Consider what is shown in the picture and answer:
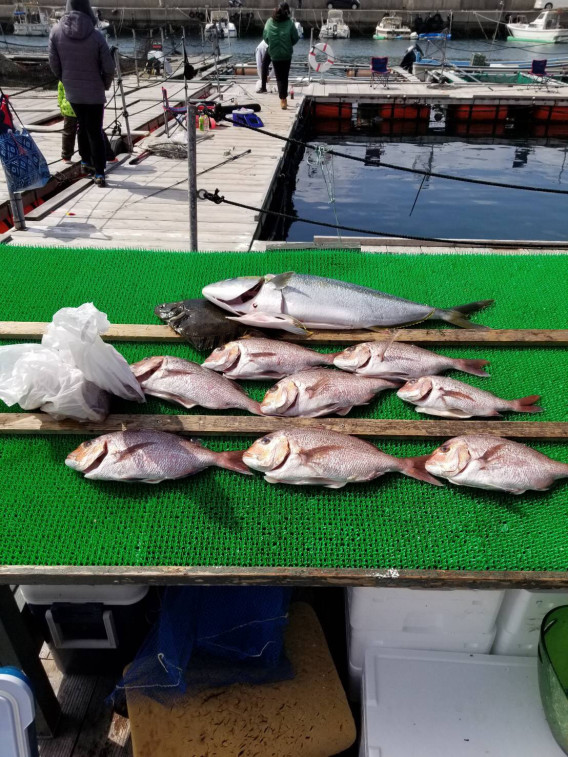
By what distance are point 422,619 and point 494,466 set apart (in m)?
0.76

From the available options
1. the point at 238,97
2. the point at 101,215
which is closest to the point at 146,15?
the point at 238,97

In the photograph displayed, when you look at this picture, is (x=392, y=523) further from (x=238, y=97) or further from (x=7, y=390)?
(x=238, y=97)

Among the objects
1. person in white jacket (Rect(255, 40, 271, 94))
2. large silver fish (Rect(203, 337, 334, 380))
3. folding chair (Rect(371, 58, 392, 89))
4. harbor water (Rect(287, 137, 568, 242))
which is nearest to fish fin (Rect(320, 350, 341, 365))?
large silver fish (Rect(203, 337, 334, 380))

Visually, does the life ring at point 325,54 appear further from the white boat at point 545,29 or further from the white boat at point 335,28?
the white boat at point 545,29

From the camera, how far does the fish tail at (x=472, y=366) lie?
3.17 meters

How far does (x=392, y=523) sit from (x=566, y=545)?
71 cm

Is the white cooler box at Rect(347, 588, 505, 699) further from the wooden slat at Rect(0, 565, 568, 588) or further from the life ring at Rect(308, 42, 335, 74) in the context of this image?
the life ring at Rect(308, 42, 335, 74)

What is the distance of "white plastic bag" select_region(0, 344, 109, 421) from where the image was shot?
2562 millimetres

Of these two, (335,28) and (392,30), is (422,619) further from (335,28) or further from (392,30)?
(392,30)

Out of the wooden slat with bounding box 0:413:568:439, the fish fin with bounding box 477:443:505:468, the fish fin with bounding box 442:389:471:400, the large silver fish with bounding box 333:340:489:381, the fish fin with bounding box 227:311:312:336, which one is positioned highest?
the fish fin with bounding box 227:311:312:336

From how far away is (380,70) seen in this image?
20453mm

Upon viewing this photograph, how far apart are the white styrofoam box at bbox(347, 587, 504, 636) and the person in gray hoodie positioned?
24.8ft

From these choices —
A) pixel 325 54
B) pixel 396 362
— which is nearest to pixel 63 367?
pixel 396 362

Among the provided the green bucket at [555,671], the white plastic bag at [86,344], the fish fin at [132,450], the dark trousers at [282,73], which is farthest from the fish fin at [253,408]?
the dark trousers at [282,73]
